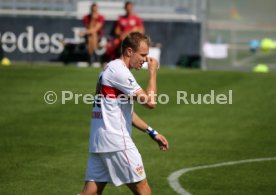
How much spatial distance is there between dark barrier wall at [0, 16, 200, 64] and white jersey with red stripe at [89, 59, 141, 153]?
17111 mm

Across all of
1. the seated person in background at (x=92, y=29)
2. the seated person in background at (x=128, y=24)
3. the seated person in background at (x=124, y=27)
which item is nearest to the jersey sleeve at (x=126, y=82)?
the seated person in background at (x=124, y=27)

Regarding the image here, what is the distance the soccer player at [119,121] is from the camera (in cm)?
797

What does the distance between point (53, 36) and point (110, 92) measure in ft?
56.8

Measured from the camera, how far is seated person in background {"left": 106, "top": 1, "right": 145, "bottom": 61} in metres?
23.0

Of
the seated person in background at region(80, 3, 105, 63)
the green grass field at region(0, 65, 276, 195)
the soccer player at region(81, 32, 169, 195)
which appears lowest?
the green grass field at region(0, 65, 276, 195)

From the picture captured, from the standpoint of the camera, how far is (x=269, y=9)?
1059 inches

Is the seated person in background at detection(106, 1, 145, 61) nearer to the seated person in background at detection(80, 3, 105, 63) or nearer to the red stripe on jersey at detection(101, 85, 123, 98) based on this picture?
the seated person in background at detection(80, 3, 105, 63)

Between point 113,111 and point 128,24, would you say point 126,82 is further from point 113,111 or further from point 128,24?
point 128,24

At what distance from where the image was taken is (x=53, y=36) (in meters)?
25.1

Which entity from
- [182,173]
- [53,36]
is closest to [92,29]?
[53,36]

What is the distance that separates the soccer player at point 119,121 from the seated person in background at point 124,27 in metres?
14.6

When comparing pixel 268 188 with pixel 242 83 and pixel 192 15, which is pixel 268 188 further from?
pixel 192 15

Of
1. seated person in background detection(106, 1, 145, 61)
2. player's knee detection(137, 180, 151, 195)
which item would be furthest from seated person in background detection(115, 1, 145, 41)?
player's knee detection(137, 180, 151, 195)

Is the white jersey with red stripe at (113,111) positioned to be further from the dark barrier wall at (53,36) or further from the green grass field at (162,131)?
the dark barrier wall at (53,36)
